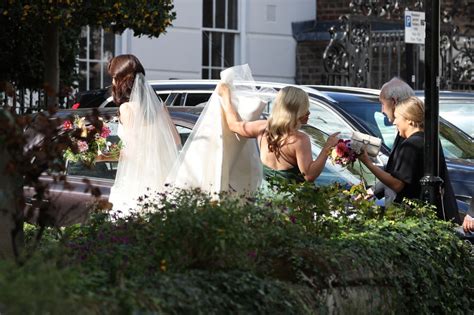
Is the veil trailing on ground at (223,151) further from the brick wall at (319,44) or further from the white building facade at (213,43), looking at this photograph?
the brick wall at (319,44)

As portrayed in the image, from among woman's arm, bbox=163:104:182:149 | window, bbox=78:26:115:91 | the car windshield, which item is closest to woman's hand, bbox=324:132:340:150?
woman's arm, bbox=163:104:182:149

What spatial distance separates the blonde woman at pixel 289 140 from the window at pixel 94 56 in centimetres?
1231

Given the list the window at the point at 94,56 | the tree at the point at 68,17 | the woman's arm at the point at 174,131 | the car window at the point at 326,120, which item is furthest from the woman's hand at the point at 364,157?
the window at the point at 94,56

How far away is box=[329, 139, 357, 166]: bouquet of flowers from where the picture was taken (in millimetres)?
8438

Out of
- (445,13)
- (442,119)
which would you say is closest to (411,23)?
(442,119)

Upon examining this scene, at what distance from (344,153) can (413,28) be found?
8047 mm

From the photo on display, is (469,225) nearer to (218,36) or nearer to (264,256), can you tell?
(264,256)

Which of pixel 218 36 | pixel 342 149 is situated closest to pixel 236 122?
pixel 342 149

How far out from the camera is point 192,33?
21422 millimetres

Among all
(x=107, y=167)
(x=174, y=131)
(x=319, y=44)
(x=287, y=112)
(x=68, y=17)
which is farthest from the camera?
(x=319, y=44)

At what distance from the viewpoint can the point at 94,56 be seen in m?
20.6

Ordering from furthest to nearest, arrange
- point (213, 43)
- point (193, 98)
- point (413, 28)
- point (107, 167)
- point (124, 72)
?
point (213, 43) → point (413, 28) → point (193, 98) → point (107, 167) → point (124, 72)

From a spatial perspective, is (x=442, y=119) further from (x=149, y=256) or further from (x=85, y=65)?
(x=85, y=65)

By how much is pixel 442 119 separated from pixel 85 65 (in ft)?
30.7
